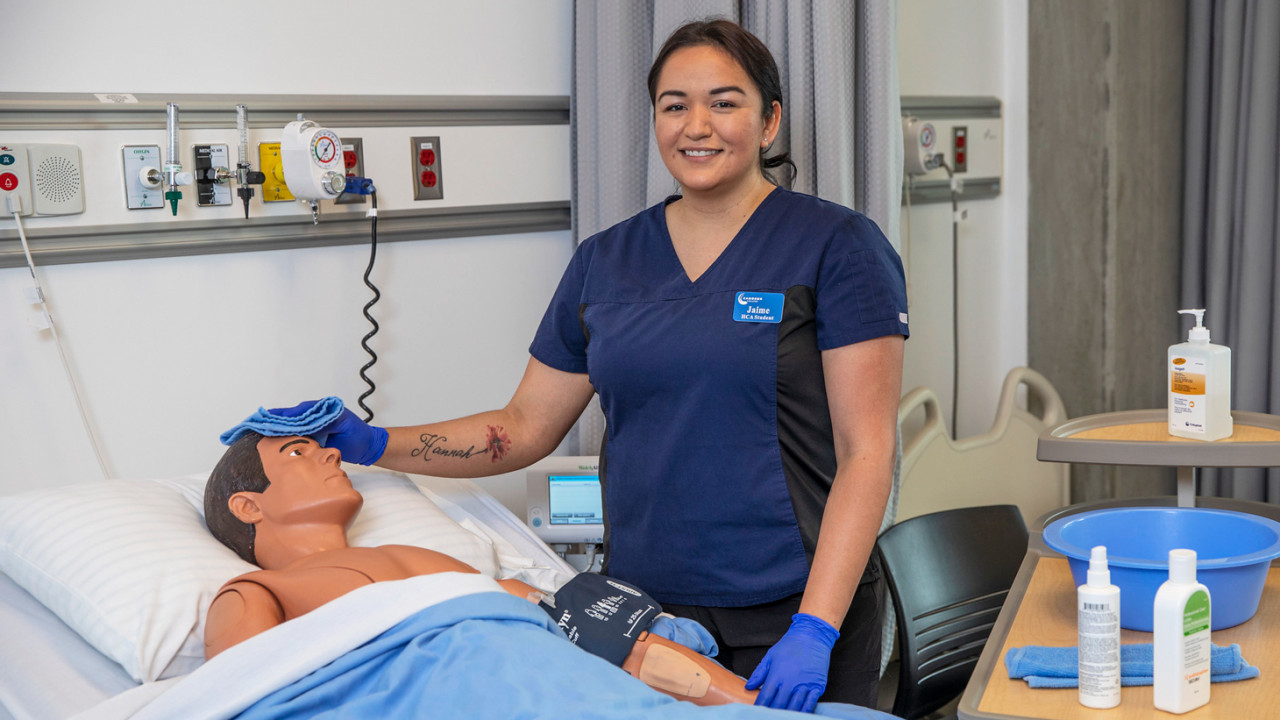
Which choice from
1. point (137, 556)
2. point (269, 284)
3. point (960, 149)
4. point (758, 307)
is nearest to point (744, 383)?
point (758, 307)

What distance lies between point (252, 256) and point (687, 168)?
0.90 metres

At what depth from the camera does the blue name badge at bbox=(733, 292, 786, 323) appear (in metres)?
1.61

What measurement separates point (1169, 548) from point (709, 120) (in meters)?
0.90

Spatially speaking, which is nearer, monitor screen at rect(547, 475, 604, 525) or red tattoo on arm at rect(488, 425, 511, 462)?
red tattoo on arm at rect(488, 425, 511, 462)

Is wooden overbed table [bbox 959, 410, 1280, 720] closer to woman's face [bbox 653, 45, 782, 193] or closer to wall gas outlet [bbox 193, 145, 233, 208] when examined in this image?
woman's face [bbox 653, 45, 782, 193]

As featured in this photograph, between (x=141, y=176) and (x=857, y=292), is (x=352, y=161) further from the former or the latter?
(x=857, y=292)

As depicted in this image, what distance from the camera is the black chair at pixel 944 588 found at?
2043mm

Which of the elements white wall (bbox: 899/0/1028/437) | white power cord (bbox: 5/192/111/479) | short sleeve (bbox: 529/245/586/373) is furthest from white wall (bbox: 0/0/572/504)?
white wall (bbox: 899/0/1028/437)

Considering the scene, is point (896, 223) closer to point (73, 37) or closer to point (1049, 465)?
point (1049, 465)

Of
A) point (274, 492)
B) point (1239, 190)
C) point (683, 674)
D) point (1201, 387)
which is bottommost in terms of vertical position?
point (683, 674)

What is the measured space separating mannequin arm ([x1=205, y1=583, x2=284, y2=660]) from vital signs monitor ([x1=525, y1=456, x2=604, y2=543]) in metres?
0.67

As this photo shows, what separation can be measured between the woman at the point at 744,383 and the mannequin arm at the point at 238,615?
0.35 m

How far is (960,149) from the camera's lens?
3051 millimetres

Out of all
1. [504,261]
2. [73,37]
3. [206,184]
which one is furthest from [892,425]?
[73,37]
